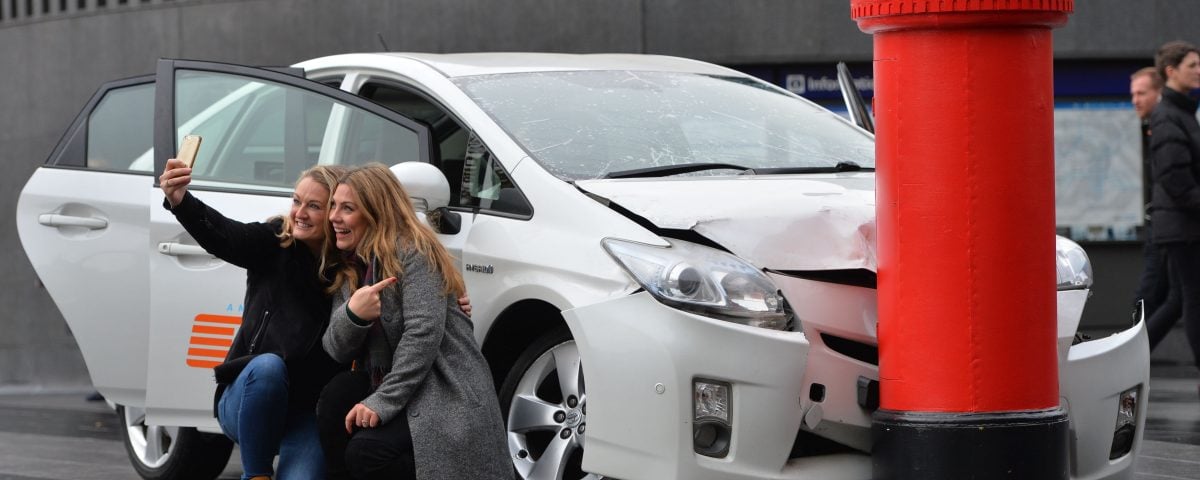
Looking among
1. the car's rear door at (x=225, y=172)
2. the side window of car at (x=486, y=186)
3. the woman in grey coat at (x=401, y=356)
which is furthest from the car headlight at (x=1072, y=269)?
the car's rear door at (x=225, y=172)

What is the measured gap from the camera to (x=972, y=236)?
171 inches

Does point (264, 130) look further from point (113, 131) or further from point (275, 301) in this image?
point (275, 301)

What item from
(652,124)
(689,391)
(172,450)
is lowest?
(172,450)

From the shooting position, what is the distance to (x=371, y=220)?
15.8ft

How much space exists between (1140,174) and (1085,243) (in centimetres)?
65

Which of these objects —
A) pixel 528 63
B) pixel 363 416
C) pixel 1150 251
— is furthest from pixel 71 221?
pixel 1150 251

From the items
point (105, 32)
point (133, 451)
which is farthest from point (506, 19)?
point (133, 451)

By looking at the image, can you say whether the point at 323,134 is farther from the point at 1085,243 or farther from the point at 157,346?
the point at 1085,243

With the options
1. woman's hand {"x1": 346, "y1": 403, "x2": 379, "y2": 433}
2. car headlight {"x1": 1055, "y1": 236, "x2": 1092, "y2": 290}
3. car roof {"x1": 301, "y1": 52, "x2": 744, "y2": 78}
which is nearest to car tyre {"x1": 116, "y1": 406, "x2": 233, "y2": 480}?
car roof {"x1": 301, "y1": 52, "x2": 744, "y2": 78}

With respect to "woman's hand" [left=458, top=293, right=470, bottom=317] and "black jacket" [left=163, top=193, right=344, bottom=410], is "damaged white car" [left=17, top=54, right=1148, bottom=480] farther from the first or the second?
"black jacket" [left=163, top=193, right=344, bottom=410]

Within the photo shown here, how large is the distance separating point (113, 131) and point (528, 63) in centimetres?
192

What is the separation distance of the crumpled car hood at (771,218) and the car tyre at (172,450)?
2482 millimetres

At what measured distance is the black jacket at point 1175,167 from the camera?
8.63 meters

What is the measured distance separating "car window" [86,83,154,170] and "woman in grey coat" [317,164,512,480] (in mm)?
2363
